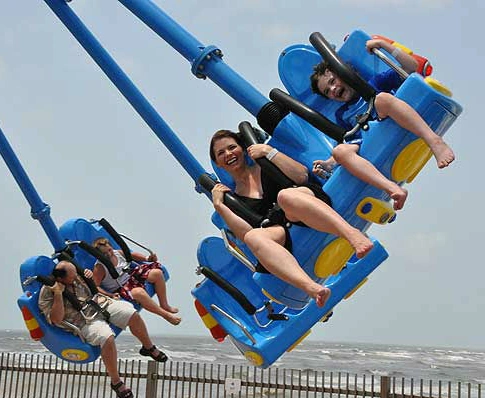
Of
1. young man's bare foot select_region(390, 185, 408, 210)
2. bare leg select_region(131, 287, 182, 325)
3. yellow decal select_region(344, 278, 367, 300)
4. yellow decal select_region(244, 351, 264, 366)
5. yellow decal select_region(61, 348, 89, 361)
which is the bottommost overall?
yellow decal select_region(61, 348, 89, 361)

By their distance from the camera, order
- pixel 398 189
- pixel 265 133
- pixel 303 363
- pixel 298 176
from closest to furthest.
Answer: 1. pixel 398 189
2. pixel 298 176
3. pixel 265 133
4. pixel 303 363

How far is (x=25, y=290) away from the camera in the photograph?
605cm

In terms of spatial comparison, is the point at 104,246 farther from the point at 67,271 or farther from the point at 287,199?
the point at 287,199

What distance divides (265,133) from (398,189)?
1.13m

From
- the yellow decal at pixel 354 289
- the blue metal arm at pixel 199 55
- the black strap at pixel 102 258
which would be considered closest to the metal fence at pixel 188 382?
the black strap at pixel 102 258

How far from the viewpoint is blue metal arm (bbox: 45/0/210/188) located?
17.3 feet

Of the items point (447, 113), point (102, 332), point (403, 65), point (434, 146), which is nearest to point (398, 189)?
point (434, 146)

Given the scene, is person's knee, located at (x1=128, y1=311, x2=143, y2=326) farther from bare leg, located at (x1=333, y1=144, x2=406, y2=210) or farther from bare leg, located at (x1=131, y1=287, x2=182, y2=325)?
bare leg, located at (x1=333, y1=144, x2=406, y2=210)

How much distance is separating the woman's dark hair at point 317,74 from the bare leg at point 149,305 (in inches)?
105

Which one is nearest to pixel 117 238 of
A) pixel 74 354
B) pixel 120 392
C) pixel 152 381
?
pixel 74 354

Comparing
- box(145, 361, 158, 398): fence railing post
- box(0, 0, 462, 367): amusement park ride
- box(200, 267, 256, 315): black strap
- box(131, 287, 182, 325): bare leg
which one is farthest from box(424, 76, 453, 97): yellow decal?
box(145, 361, 158, 398): fence railing post

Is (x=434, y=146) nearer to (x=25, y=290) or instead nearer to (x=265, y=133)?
(x=265, y=133)

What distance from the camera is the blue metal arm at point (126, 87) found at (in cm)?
527

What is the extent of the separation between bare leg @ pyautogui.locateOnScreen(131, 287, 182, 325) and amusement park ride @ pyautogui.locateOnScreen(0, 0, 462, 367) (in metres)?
0.58
